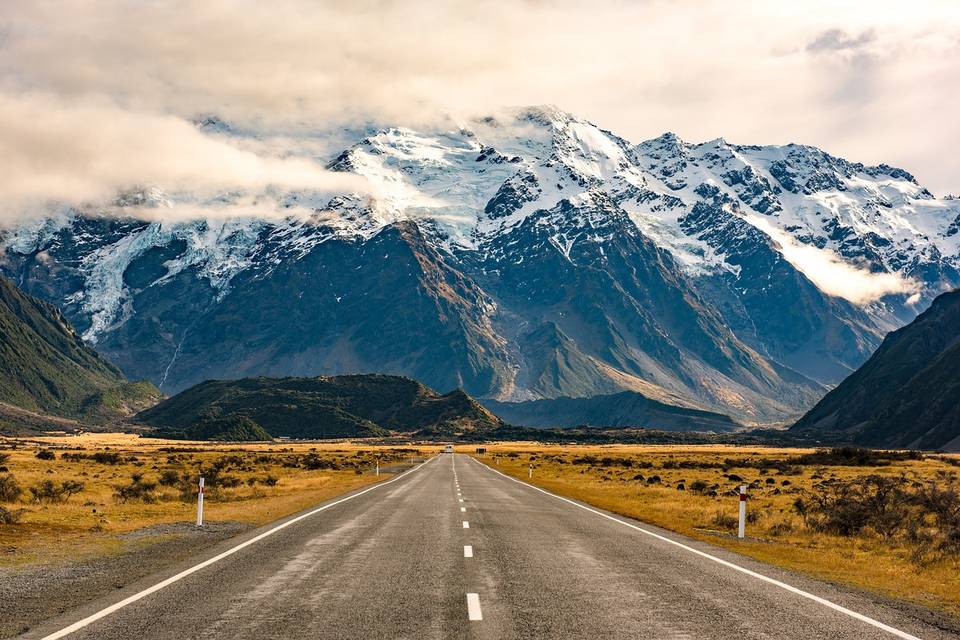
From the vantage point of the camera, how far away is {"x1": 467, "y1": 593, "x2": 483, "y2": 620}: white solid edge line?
1374 cm

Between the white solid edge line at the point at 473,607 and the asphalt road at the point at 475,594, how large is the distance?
37mm

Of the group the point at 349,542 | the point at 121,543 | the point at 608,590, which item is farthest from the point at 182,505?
the point at 608,590

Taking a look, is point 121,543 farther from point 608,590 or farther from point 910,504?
point 910,504

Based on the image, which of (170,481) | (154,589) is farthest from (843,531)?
(170,481)

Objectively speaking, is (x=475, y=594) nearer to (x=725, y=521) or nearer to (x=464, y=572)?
(x=464, y=572)

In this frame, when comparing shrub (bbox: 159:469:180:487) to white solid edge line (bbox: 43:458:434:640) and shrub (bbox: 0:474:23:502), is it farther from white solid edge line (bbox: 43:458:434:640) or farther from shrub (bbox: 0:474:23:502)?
white solid edge line (bbox: 43:458:434:640)

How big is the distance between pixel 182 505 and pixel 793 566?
2636 cm

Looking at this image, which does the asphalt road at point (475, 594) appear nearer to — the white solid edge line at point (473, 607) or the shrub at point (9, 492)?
the white solid edge line at point (473, 607)

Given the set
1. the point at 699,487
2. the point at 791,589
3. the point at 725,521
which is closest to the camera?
the point at 791,589

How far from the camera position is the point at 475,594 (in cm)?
1562

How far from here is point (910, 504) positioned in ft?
121

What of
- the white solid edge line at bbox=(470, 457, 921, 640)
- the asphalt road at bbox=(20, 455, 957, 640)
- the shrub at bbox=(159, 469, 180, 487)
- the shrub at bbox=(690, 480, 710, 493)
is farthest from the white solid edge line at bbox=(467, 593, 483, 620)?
the shrub at bbox=(690, 480, 710, 493)

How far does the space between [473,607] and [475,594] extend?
121 cm

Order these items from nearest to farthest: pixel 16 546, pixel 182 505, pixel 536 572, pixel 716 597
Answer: pixel 716 597, pixel 536 572, pixel 16 546, pixel 182 505
